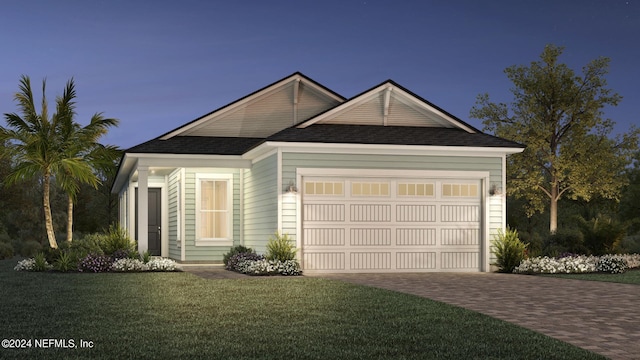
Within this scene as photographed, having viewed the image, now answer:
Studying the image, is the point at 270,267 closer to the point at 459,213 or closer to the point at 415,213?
the point at 415,213

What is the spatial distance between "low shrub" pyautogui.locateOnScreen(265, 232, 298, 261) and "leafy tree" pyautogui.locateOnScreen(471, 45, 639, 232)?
52.5ft

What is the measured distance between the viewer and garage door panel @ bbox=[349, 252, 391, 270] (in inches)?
775

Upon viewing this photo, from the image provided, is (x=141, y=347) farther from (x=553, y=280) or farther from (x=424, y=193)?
(x=424, y=193)

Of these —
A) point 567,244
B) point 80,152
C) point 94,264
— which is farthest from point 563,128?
point 94,264

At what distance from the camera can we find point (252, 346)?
830 cm

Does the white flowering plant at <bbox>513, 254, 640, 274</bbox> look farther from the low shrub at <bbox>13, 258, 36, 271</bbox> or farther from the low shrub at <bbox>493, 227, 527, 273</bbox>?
the low shrub at <bbox>13, 258, 36, 271</bbox>

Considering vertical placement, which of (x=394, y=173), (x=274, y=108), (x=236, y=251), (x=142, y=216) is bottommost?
(x=236, y=251)

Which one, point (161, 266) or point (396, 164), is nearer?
point (161, 266)

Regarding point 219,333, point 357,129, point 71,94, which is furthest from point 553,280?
point 71,94

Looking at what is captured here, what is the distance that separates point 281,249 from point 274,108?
6687 mm

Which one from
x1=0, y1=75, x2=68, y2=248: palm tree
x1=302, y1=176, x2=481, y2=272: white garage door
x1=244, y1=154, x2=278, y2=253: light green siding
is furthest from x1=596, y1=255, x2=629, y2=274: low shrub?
x1=0, y1=75, x2=68, y2=248: palm tree

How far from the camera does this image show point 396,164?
19.7m

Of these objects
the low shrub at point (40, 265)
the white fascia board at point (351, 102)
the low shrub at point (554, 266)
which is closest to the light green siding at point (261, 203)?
the white fascia board at point (351, 102)

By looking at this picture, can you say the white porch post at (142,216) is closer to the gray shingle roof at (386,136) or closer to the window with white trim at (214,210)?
the window with white trim at (214,210)
